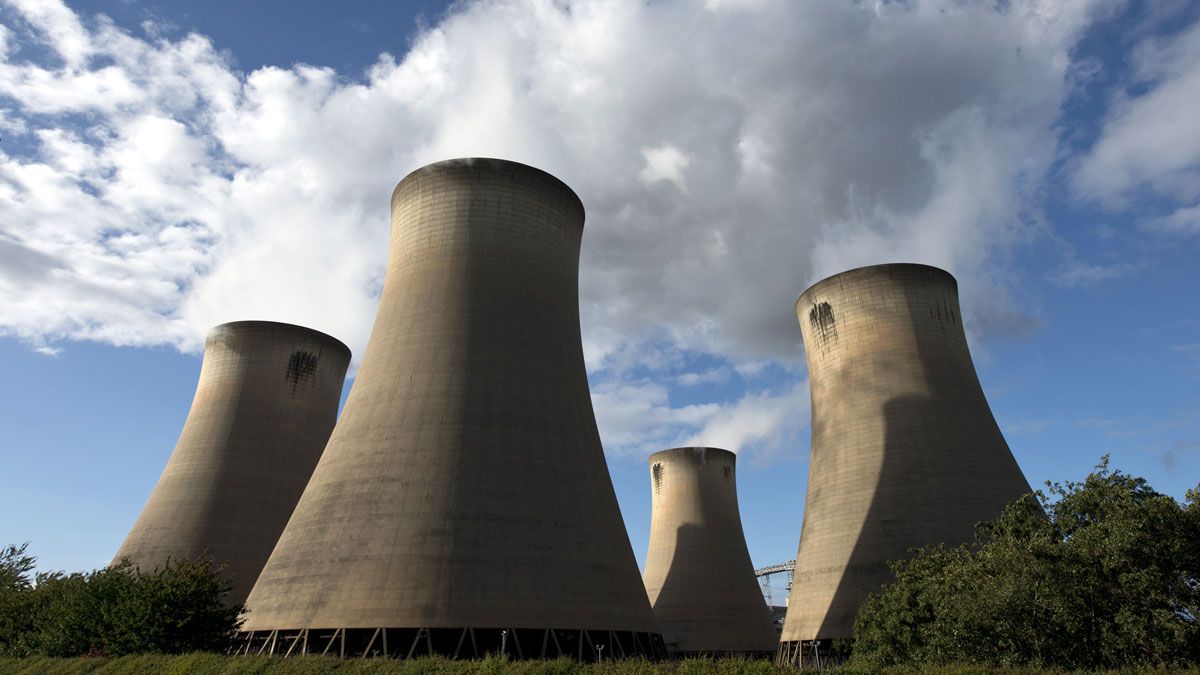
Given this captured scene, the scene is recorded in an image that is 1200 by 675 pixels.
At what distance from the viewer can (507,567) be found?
1433 cm

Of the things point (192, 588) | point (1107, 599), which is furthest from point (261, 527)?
point (1107, 599)

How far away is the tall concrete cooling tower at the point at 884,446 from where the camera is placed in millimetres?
21047

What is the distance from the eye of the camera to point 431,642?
13.7 m

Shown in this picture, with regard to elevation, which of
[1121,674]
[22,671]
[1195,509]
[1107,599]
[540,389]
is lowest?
[22,671]

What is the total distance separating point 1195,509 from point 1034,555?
229 cm

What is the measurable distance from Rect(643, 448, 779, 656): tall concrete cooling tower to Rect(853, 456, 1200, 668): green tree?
18808 millimetres

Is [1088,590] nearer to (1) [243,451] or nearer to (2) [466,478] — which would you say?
(2) [466,478]

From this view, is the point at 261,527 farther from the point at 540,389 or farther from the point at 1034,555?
the point at 1034,555

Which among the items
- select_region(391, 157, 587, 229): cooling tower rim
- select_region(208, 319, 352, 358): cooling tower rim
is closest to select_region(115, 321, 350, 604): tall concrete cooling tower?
select_region(208, 319, 352, 358): cooling tower rim

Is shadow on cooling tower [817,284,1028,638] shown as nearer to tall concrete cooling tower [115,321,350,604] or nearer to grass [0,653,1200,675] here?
grass [0,653,1200,675]

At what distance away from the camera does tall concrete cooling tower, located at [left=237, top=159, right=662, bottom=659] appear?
1401 cm

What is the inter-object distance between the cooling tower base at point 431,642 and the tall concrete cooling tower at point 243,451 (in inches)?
474

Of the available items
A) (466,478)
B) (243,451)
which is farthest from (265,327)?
(466,478)

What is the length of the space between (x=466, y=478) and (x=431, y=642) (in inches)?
120
